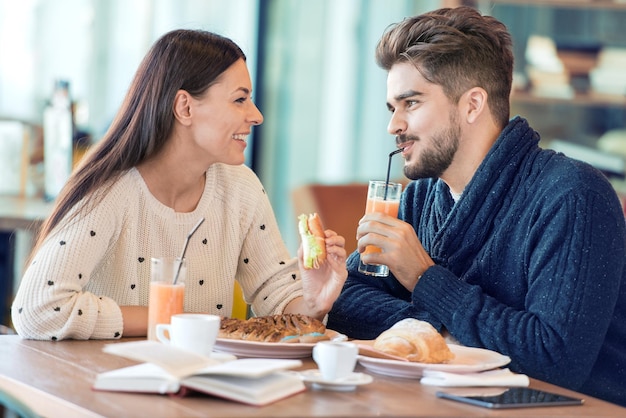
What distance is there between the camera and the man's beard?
7.85ft

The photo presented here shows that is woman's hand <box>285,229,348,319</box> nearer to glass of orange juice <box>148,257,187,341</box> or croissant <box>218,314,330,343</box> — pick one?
croissant <box>218,314,330,343</box>

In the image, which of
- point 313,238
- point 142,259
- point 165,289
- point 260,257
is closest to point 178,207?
point 142,259

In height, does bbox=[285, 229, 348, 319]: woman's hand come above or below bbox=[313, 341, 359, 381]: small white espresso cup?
above

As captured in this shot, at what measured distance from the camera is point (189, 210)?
2.35 m

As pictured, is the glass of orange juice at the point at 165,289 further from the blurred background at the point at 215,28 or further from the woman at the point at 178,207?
the blurred background at the point at 215,28

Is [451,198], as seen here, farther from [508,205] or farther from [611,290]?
[611,290]

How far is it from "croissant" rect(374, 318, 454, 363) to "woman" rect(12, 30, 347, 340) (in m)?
0.36

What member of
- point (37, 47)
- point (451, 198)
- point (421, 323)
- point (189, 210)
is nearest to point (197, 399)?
point (421, 323)

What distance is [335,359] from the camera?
1.62 meters

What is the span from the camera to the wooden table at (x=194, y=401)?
1.48m

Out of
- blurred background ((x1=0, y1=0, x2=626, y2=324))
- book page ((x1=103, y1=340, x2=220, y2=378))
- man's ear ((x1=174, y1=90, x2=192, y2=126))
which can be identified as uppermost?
blurred background ((x1=0, y1=0, x2=626, y2=324))

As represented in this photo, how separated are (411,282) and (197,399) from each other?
0.79m

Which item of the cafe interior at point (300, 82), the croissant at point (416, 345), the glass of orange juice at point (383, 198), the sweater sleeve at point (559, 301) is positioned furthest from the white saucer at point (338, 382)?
the cafe interior at point (300, 82)

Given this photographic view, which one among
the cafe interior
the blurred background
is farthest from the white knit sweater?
the blurred background
